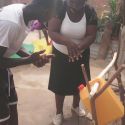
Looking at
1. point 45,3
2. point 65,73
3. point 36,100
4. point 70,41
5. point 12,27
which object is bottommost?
point 36,100

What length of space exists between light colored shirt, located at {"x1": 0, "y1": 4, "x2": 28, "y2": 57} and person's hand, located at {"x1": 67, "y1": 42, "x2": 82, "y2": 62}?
37.1 inches

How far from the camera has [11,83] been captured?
3.03 m

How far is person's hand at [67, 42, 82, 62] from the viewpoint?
3.57 meters

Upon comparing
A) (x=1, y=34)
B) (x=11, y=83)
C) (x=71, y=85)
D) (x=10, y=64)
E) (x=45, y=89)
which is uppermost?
(x=1, y=34)

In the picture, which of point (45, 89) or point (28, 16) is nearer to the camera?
point (28, 16)

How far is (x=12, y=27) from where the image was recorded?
8.34 ft

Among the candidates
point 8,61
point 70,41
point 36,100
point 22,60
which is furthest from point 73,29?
point 36,100

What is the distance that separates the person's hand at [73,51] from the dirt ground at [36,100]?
2.80 ft

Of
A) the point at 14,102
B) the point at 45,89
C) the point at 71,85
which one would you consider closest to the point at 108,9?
the point at 45,89

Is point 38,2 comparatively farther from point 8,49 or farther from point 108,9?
point 108,9

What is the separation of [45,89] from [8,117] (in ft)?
7.45

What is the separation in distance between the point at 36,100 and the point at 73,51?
1.39 meters

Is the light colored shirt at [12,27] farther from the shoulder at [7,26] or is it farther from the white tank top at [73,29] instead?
the white tank top at [73,29]

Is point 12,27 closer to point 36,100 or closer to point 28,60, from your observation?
point 28,60
